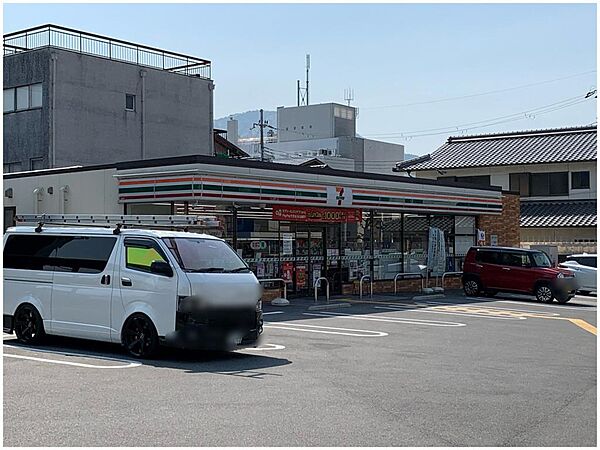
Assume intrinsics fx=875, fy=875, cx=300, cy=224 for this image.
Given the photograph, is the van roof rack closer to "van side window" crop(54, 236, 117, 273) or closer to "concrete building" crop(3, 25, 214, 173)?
"van side window" crop(54, 236, 117, 273)

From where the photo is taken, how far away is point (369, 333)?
17.2m

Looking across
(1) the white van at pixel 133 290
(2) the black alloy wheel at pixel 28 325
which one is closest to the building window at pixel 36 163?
(1) the white van at pixel 133 290

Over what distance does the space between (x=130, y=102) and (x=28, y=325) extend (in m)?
24.2

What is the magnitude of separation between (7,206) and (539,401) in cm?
2034

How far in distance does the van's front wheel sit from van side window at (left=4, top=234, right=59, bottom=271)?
204 centimetres

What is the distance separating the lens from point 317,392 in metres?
10.0

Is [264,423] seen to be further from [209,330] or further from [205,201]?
[205,201]

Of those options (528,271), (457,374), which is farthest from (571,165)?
(457,374)

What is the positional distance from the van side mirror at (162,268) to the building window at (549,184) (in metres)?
36.8

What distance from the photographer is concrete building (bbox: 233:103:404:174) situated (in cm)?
7306

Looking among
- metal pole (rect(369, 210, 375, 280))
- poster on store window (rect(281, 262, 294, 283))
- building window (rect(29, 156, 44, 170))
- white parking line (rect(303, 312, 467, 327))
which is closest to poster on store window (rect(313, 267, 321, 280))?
poster on store window (rect(281, 262, 294, 283))

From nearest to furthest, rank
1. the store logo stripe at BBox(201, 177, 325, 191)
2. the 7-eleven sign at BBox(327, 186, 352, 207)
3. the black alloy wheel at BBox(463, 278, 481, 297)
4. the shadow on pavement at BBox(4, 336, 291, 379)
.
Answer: the shadow on pavement at BBox(4, 336, 291, 379) → the store logo stripe at BBox(201, 177, 325, 191) → the 7-eleven sign at BBox(327, 186, 352, 207) → the black alloy wheel at BBox(463, 278, 481, 297)

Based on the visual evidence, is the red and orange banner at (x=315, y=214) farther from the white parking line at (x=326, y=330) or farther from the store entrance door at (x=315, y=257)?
the white parking line at (x=326, y=330)

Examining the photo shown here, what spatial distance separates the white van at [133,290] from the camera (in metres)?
12.6
